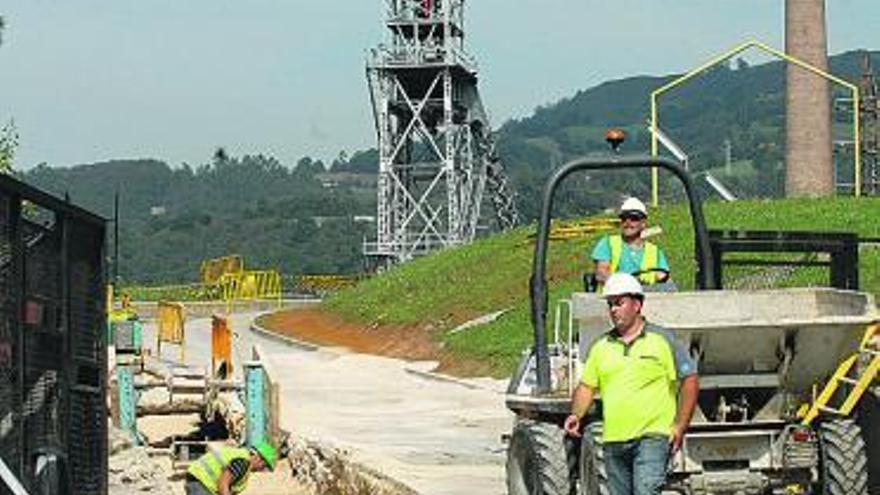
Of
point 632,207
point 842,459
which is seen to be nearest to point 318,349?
point 632,207

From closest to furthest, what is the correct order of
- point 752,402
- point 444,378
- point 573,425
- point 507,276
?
point 573,425 < point 752,402 < point 444,378 < point 507,276

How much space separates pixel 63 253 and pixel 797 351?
167 inches

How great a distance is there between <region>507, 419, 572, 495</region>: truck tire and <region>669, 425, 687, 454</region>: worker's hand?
1.57 meters

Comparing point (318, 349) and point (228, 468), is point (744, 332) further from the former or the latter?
point (318, 349)

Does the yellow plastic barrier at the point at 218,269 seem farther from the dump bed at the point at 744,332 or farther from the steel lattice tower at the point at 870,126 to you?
the dump bed at the point at 744,332

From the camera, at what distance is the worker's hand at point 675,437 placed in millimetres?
8711

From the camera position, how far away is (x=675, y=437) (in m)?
8.76

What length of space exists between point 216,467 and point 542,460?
8.24 feet

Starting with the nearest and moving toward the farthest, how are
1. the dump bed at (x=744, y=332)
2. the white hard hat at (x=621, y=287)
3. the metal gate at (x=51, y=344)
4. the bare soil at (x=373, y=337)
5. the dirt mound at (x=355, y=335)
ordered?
1. the metal gate at (x=51, y=344)
2. the white hard hat at (x=621, y=287)
3. the dump bed at (x=744, y=332)
4. the bare soil at (x=373, y=337)
5. the dirt mound at (x=355, y=335)

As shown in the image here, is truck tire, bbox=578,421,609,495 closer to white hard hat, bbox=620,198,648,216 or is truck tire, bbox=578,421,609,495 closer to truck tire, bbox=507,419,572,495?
Result: truck tire, bbox=507,419,572,495

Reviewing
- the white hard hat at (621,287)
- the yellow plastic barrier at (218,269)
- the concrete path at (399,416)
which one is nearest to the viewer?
the white hard hat at (621,287)

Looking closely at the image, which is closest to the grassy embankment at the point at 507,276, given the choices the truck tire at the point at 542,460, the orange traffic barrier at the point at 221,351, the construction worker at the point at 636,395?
the orange traffic barrier at the point at 221,351

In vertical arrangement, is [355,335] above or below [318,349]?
above

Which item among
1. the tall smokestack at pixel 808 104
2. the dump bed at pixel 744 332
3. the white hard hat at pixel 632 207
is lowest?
the dump bed at pixel 744 332
